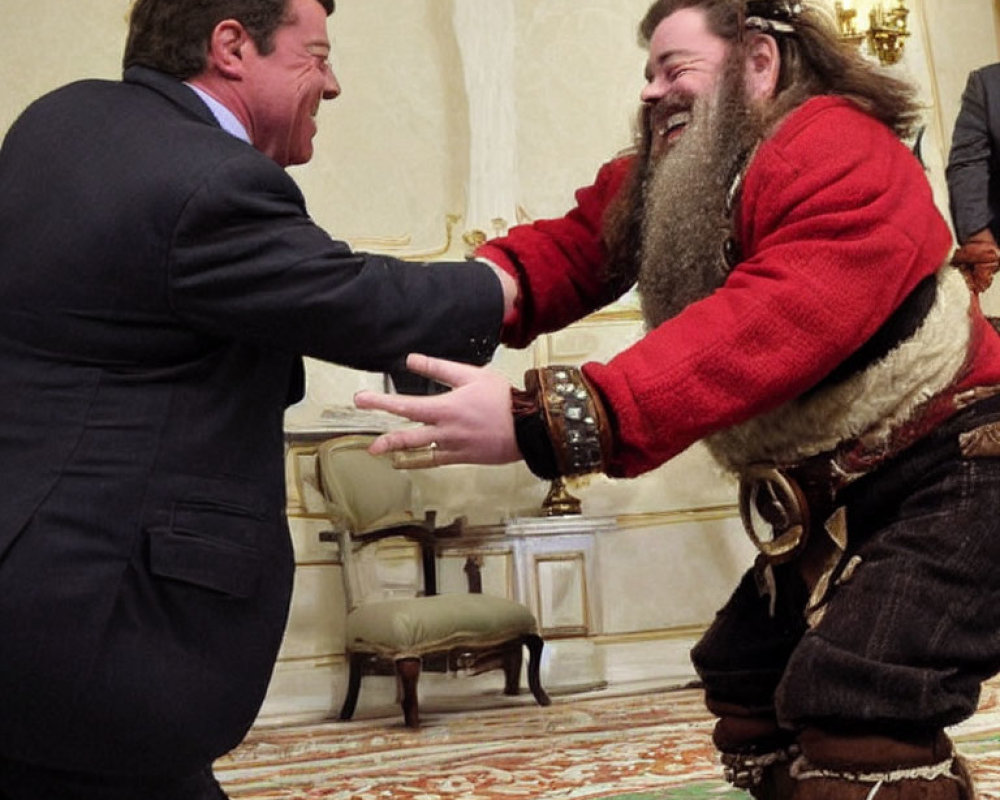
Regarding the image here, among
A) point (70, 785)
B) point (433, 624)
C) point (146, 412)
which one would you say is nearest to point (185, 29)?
point (146, 412)

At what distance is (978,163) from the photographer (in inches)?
221

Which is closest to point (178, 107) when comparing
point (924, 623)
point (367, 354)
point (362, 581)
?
point (367, 354)

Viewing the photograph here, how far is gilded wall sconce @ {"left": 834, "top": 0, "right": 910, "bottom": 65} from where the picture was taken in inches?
250

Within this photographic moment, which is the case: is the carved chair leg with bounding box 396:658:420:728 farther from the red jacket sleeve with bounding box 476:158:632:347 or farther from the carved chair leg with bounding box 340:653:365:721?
the red jacket sleeve with bounding box 476:158:632:347

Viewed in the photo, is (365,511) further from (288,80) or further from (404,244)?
(288,80)

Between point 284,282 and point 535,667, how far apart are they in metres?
4.01

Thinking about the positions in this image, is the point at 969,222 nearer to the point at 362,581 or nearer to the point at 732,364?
the point at 362,581

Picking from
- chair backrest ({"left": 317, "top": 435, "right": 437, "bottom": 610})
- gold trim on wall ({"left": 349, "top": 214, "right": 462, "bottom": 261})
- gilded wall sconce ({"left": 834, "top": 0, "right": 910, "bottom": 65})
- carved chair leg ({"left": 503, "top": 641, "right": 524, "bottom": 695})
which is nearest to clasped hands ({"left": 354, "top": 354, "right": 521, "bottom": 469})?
chair backrest ({"left": 317, "top": 435, "right": 437, "bottom": 610})

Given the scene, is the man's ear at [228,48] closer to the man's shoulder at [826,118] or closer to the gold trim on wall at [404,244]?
the man's shoulder at [826,118]

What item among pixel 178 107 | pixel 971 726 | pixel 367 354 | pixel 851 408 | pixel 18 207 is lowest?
pixel 971 726

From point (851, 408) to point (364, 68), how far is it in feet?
16.0

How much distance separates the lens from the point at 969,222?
A: 5.60m

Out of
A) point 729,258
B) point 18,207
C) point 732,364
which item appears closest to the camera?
point 732,364

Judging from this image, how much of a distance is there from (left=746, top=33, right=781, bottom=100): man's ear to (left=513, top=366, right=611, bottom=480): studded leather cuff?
27.9 inches
